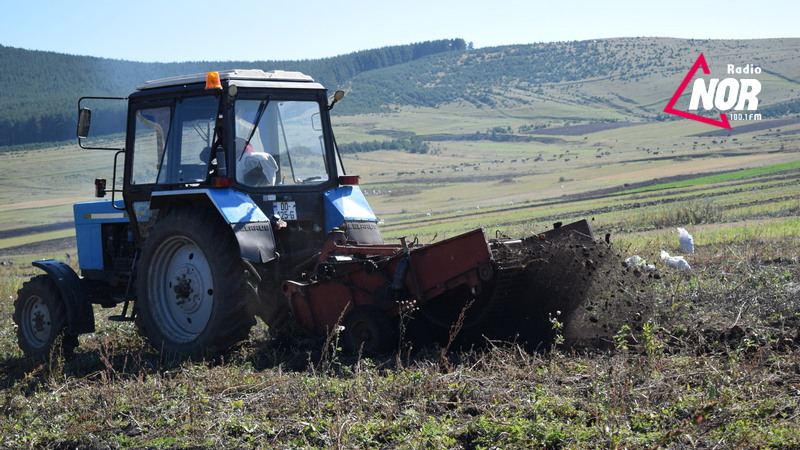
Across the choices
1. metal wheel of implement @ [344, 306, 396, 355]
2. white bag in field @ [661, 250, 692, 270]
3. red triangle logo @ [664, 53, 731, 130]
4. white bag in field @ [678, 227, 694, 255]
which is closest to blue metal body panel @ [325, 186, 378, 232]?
metal wheel of implement @ [344, 306, 396, 355]

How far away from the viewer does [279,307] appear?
8078mm

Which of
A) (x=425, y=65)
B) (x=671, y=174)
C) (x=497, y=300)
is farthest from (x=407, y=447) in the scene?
(x=425, y=65)

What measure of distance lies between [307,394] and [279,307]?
2.31 m

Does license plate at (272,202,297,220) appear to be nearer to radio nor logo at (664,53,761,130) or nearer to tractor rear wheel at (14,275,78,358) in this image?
tractor rear wheel at (14,275,78,358)

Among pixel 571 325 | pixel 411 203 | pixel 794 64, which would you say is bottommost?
pixel 411 203

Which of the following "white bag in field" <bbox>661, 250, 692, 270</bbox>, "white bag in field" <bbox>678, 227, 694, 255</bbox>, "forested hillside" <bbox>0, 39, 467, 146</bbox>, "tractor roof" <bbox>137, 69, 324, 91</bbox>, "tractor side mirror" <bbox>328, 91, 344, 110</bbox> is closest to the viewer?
"tractor roof" <bbox>137, 69, 324, 91</bbox>

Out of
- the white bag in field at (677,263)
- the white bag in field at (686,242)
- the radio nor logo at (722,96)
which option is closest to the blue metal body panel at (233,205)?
the white bag in field at (677,263)

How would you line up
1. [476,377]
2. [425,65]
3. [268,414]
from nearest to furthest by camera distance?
[268,414], [476,377], [425,65]

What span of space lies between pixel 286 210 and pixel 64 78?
111 meters

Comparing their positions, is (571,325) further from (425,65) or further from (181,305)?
(425,65)

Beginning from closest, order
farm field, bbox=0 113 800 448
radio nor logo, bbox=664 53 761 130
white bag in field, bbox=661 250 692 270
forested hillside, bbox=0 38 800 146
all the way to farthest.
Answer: farm field, bbox=0 113 800 448 < white bag in field, bbox=661 250 692 270 < forested hillside, bbox=0 38 800 146 < radio nor logo, bbox=664 53 761 130

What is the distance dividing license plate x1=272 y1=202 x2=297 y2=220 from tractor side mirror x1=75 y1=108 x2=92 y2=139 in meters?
1.89

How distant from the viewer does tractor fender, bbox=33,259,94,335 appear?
9109 mm

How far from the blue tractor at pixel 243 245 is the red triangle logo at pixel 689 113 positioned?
82.0 metres
